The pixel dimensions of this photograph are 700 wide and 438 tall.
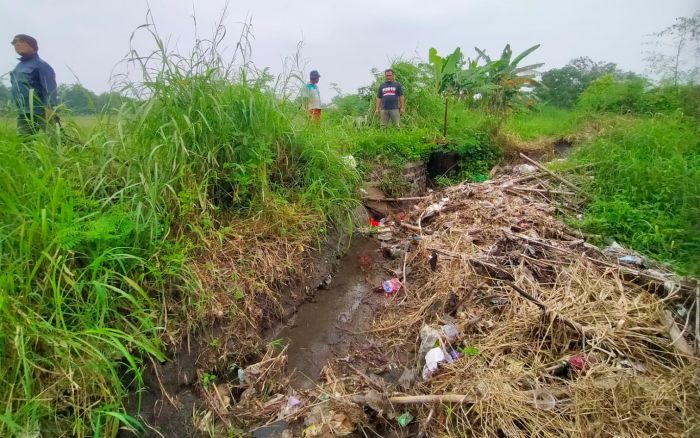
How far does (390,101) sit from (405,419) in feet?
20.3

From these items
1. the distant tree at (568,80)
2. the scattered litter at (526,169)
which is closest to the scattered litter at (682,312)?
the scattered litter at (526,169)

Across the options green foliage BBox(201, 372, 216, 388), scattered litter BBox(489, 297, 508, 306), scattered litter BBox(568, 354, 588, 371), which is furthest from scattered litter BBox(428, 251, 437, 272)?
green foliage BBox(201, 372, 216, 388)

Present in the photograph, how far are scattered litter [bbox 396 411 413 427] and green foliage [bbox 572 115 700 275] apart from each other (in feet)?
6.08

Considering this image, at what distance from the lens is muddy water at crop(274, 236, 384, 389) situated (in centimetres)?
250

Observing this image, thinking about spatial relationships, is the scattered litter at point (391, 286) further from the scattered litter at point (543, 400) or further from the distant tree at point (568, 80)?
the distant tree at point (568, 80)

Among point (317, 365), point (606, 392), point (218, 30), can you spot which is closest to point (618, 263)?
point (606, 392)

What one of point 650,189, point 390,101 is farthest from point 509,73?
point 650,189

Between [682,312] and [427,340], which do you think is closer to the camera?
[682,312]

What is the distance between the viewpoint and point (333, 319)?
9.64 feet

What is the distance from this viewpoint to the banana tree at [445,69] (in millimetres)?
9191

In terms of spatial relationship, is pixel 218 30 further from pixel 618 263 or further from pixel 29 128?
pixel 618 263

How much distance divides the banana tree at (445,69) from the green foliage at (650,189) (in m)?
5.22

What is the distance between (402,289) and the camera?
127 inches

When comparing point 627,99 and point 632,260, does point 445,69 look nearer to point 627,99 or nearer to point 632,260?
point 627,99
